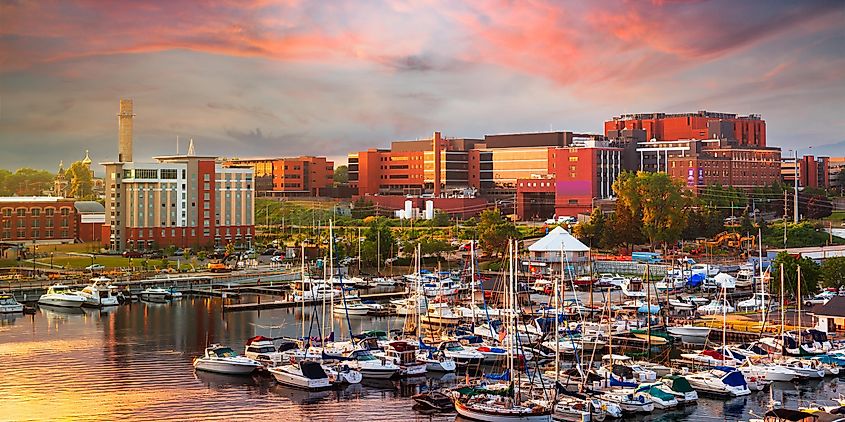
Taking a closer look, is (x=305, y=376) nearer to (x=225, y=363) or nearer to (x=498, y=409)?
(x=225, y=363)

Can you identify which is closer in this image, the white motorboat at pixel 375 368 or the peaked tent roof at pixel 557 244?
the white motorboat at pixel 375 368

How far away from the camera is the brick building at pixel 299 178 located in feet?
309

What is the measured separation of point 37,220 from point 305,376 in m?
43.0

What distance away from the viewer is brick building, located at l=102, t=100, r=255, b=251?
193 ft

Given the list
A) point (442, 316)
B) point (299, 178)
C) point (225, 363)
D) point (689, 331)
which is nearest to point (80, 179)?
point (299, 178)

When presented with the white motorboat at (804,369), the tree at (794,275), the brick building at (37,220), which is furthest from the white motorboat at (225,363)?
the brick building at (37,220)

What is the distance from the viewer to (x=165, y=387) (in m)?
25.2

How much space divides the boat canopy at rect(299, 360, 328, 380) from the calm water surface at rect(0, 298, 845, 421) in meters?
0.43

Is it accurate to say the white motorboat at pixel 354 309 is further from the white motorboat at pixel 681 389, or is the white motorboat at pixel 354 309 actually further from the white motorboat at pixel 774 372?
the white motorboat at pixel 681 389

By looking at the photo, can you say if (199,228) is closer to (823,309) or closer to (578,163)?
(578,163)

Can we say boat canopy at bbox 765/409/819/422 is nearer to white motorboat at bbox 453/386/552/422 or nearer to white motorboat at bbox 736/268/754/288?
white motorboat at bbox 453/386/552/422

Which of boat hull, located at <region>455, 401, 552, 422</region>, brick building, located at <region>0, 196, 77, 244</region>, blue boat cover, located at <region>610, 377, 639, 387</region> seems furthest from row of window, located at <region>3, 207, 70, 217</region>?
blue boat cover, located at <region>610, 377, 639, 387</region>

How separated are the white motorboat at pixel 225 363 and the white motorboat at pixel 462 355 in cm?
462

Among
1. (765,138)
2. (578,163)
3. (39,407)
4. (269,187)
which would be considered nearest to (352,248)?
(578,163)
